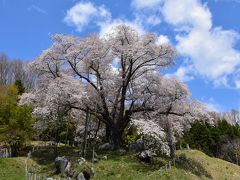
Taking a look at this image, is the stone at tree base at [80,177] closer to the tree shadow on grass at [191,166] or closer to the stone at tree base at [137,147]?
the tree shadow on grass at [191,166]

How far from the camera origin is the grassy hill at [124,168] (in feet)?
98.0

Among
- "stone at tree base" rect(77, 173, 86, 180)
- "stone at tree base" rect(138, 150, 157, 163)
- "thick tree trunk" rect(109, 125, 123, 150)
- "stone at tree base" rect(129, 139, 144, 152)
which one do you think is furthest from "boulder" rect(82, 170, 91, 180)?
"stone at tree base" rect(129, 139, 144, 152)

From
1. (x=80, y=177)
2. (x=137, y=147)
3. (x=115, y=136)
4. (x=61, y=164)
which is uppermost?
(x=115, y=136)

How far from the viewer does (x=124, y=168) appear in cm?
3181

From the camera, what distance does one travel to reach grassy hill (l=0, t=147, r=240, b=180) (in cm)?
2988

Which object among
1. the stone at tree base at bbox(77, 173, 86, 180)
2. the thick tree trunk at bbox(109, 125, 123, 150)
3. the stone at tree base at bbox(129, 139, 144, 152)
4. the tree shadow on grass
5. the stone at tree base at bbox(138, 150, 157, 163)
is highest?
the thick tree trunk at bbox(109, 125, 123, 150)

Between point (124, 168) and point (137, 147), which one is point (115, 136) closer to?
point (137, 147)

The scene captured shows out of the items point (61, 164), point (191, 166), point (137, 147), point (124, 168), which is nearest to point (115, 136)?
point (137, 147)

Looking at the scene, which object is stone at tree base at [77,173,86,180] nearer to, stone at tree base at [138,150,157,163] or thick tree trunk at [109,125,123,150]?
stone at tree base at [138,150,157,163]

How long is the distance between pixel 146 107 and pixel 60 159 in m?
11.3

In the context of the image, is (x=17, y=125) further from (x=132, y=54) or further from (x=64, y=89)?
(x=132, y=54)

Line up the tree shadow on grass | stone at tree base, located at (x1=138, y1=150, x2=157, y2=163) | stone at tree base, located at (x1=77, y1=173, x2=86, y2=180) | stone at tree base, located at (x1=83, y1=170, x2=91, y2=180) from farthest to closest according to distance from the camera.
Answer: the tree shadow on grass, stone at tree base, located at (x1=138, y1=150, x2=157, y2=163), stone at tree base, located at (x1=83, y1=170, x2=91, y2=180), stone at tree base, located at (x1=77, y1=173, x2=86, y2=180)

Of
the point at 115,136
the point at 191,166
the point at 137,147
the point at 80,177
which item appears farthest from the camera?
the point at 137,147

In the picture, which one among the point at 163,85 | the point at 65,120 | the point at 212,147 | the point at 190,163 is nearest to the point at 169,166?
the point at 190,163
